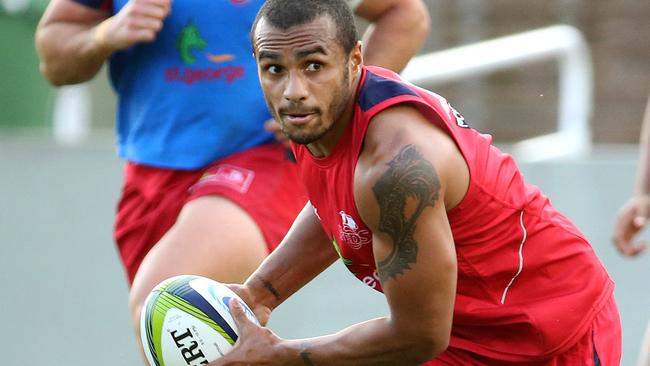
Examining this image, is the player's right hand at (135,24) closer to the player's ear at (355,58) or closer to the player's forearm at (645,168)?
the player's ear at (355,58)

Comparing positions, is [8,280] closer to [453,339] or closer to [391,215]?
[453,339]

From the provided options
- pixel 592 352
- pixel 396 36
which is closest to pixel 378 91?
pixel 592 352

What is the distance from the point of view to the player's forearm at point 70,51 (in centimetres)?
498

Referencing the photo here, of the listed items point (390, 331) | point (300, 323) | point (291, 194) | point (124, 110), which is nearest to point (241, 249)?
point (291, 194)

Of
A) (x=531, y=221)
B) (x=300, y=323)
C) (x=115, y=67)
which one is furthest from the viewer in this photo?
(x=300, y=323)

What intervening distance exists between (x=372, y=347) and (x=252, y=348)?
0.38m

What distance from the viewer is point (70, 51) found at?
5027 millimetres

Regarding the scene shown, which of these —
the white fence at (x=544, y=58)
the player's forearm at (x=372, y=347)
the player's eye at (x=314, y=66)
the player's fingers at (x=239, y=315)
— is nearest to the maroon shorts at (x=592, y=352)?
the player's forearm at (x=372, y=347)

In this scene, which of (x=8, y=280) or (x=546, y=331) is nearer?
(x=546, y=331)

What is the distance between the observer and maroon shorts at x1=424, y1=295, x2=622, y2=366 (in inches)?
160

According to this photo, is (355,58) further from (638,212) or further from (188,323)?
(638,212)

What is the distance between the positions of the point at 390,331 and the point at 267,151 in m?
1.50

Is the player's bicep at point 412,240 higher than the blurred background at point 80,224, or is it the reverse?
the player's bicep at point 412,240

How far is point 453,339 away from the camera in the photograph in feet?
13.7
